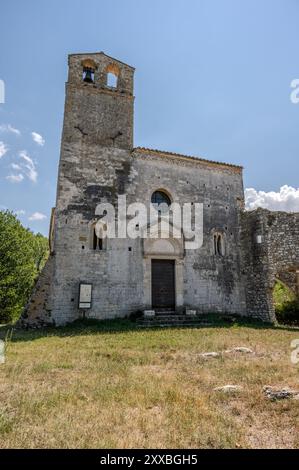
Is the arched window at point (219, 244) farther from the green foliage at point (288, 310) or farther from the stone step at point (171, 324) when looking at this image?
the green foliage at point (288, 310)

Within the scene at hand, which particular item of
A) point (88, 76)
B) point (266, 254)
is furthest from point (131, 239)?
point (88, 76)

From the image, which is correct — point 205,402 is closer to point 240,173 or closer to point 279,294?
point 240,173

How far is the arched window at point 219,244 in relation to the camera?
1566 centimetres

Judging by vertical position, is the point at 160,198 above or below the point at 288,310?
above

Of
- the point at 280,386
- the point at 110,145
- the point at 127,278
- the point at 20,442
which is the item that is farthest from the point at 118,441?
the point at 110,145

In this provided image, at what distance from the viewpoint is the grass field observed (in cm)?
318

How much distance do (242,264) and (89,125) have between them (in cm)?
1031

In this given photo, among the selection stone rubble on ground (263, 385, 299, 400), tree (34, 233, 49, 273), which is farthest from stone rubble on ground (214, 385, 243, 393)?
tree (34, 233, 49, 273)

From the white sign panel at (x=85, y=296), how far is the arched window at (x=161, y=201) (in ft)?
16.3

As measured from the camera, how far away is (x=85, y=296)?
12.4 metres

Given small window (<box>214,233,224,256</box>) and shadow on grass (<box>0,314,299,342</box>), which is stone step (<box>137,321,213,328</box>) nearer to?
shadow on grass (<box>0,314,299,342</box>)

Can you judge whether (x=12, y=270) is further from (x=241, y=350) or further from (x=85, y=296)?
(x=241, y=350)

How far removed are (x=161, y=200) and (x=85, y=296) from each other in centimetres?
589
